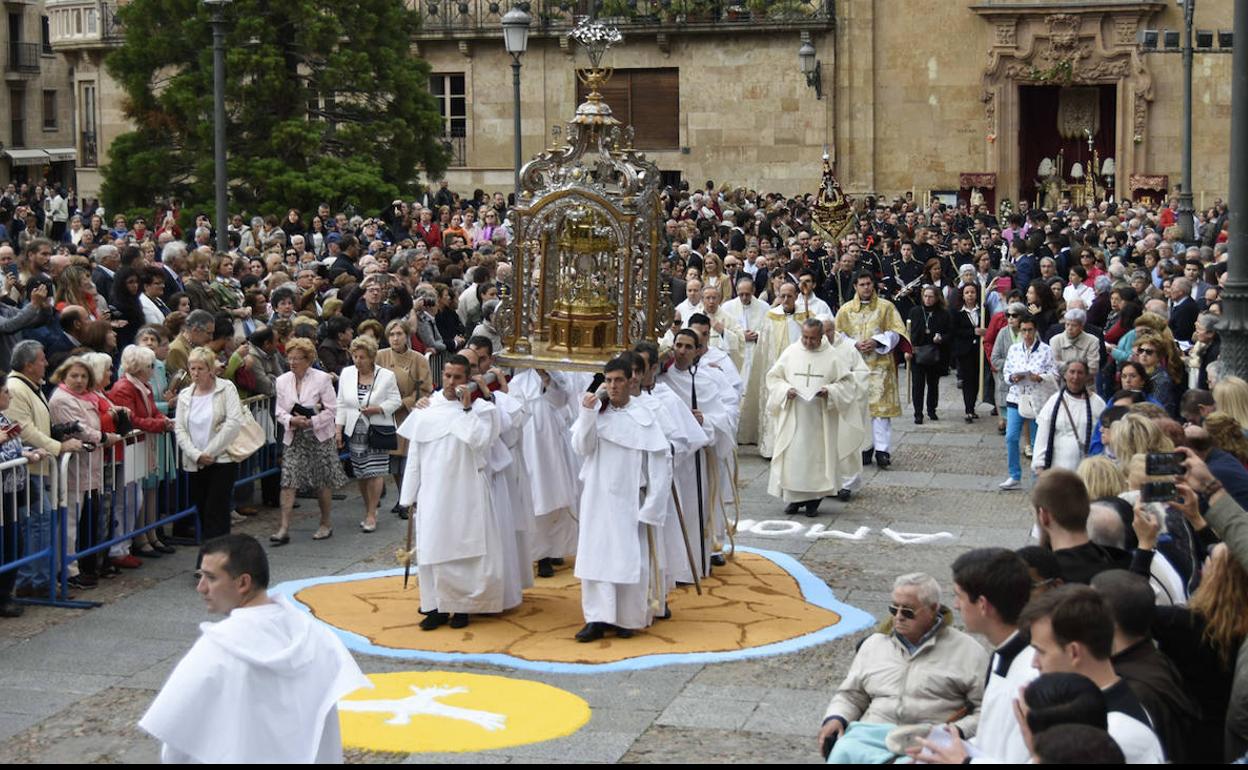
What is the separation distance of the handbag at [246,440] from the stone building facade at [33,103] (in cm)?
4439

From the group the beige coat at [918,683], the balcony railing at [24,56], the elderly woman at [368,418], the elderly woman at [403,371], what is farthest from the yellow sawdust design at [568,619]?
the balcony railing at [24,56]

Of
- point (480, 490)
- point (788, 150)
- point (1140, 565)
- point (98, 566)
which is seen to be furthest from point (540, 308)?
point (788, 150)

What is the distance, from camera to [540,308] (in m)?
12.2

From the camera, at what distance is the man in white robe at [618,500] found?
1045 cm

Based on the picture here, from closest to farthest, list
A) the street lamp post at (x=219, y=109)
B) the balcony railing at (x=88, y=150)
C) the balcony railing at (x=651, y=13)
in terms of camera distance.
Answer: the street lamp post at (x=219, y=109) → the balcony railing at (x=651, y=13) → the balcony railing at (x=88, y=150)

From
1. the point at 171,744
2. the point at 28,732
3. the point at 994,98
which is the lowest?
the point at 28,732

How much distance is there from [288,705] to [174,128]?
23106 millimetres

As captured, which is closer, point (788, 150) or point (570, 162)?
point (570, 162)

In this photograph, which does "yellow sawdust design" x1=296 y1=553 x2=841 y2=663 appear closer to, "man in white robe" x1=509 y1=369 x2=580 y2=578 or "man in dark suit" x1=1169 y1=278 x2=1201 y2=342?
"man in white robe" x1=509 y1=369 x2=580 y2=578

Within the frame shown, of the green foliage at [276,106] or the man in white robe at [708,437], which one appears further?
the green foliage at [276,106]

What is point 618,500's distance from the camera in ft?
34.4

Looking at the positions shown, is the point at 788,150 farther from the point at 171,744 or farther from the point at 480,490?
the point at 171,744

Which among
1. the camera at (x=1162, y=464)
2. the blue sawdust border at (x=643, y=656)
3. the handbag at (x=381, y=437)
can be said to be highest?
the camera at (x=1162, y=464)

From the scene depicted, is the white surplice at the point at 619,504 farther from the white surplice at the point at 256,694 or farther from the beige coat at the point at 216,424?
the white surplice at the point at 256,694
